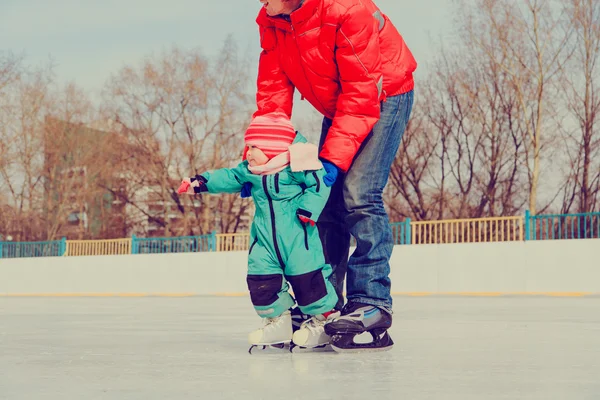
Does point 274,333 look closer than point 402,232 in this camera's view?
Yes

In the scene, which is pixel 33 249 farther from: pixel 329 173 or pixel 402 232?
pixel 329 173

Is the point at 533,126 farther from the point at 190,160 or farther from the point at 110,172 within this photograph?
the point at 110,172

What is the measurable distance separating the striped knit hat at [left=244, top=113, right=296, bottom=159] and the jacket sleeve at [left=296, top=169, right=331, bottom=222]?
14 centimetres

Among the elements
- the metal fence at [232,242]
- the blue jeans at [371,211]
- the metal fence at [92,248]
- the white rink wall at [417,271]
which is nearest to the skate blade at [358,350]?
the blue jeans at [371,211]

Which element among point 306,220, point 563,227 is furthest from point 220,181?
point 563,227

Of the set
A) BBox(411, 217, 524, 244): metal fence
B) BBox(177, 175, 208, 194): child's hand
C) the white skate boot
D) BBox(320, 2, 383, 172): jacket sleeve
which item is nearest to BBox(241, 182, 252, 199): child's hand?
BBox(177, 175, 208, 194): child's hand

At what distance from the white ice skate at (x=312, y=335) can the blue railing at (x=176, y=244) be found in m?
10.7

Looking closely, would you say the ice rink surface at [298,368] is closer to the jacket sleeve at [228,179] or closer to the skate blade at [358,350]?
the skate blade at [358,350]

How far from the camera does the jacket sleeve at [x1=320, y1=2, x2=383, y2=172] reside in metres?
2.26

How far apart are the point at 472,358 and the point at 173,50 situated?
2027cm

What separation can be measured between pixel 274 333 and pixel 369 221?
17.2 inches

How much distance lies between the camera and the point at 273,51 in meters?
2.53

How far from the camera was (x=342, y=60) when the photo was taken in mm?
2291

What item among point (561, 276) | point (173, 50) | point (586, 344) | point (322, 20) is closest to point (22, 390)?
point (322, 20)
